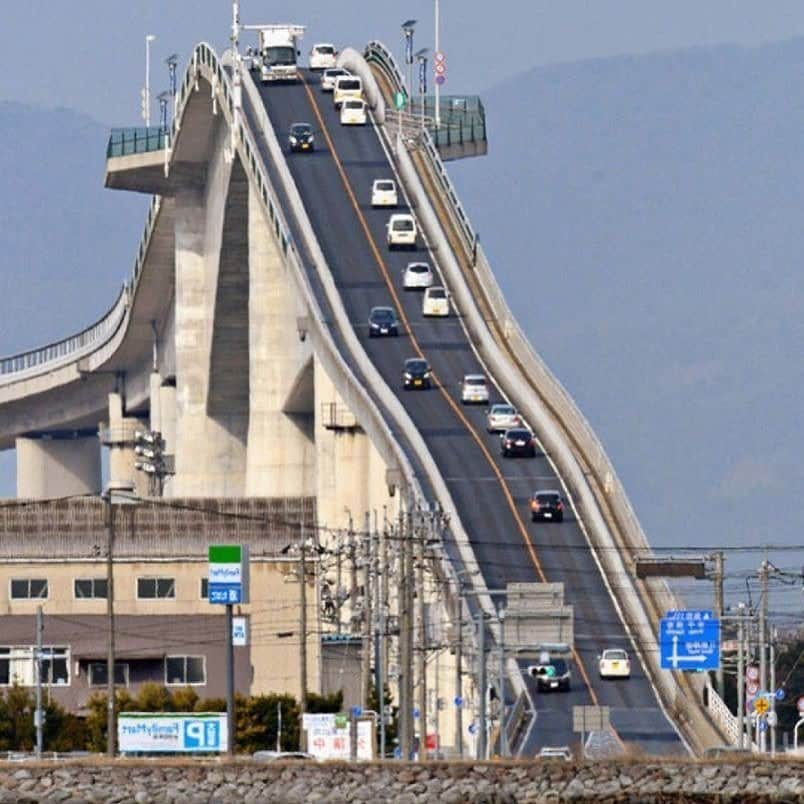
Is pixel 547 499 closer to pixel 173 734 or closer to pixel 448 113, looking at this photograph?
pixel 173 734

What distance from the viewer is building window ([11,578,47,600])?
128625 mm

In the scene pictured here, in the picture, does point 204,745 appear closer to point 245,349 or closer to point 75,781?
point 75,781

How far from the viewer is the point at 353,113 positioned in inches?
6004

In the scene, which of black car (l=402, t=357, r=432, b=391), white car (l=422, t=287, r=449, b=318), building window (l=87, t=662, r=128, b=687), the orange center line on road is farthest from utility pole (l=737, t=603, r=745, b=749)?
white car (l=422, t=287, r=449, b=318)

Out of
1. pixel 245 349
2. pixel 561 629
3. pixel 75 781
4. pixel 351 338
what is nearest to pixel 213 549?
pixel 561 629

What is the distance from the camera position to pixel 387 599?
100688 mm

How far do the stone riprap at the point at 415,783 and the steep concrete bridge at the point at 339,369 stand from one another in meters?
24.5

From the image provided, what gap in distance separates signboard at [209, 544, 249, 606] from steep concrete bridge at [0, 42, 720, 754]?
6453 mm

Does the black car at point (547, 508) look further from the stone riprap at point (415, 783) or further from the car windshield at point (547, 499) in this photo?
the stone riprap at point (415, 783)

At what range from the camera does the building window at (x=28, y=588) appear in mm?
128625

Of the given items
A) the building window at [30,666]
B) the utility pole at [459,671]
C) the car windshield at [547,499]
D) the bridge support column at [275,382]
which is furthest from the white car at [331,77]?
the utility pole at [459,671]

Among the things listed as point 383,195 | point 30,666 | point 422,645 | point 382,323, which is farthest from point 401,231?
point 422,645

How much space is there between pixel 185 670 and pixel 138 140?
4949cm

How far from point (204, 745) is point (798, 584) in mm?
51985
